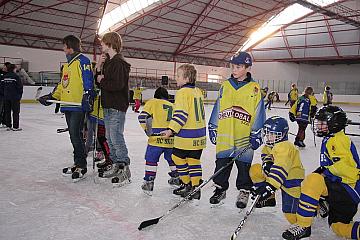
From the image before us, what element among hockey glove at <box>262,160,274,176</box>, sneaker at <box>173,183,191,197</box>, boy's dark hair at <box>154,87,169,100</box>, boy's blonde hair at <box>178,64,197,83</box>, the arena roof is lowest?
sneaker at <box>173,183,191,197</box>

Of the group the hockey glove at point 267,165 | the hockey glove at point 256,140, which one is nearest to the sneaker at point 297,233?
the hockey glove at point 267,165

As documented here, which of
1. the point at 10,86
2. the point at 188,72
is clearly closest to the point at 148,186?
the point at 188,72

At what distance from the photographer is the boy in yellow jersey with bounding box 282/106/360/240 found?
2.26 meters

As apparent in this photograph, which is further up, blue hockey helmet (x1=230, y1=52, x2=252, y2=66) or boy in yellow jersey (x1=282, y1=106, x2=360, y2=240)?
blue hockey helmet (x1=230, y1=52, x2=252, y2=66)

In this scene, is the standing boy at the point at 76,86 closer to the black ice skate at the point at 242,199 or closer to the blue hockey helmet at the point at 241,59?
the blue hockey helmet at the point at 241,59

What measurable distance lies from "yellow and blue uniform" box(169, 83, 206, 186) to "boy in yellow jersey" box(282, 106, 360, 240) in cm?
105

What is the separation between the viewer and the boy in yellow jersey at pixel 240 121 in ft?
9.58

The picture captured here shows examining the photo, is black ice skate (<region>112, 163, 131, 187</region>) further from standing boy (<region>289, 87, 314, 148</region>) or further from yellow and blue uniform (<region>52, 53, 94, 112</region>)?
standing boy (<region>289, 87, 314, 148</region>)

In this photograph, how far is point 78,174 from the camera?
3.59 m

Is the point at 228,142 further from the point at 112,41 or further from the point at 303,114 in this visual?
the point at 303,114

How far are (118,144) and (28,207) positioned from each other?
1069mm

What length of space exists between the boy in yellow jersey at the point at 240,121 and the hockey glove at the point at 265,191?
0.63 meters

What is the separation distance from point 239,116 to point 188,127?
0.46 meters

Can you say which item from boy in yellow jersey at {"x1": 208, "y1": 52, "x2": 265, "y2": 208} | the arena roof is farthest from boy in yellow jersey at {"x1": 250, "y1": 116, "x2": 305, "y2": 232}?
the arena roof
